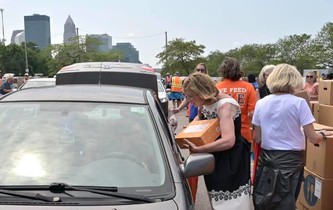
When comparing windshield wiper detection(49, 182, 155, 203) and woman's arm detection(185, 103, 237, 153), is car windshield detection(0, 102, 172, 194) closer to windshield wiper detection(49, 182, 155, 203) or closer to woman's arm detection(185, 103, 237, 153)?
windshield wiper detection(49, 182, 155, 203)

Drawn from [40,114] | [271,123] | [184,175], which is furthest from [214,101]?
[40,114]

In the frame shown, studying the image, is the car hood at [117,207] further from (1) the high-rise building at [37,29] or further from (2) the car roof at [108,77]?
(1) the high-rise building at [37,29]

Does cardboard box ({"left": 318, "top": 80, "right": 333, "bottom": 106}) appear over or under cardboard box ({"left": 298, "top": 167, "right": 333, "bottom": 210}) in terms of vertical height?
over

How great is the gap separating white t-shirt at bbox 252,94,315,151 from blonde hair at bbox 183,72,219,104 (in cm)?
52

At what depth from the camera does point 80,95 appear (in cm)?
317

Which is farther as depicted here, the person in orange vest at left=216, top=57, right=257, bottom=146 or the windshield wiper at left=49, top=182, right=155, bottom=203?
the person in orange vest at left=216, top=57, right=257, bottom=146

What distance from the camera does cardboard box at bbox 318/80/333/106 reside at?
4.51 meters

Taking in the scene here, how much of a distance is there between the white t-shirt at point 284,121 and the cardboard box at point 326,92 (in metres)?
1.27

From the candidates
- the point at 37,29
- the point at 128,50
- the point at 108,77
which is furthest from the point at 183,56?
the point at 37,29

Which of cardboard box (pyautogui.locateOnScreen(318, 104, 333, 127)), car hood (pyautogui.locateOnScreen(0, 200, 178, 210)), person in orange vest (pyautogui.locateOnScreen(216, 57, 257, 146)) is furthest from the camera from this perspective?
person in orange vest (pyautogui.locateOnScreen(216, 57, 257, 146))

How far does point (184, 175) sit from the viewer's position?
257 centimetres

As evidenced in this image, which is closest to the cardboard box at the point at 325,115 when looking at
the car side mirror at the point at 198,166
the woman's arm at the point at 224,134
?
the woman's arm at the point at 224,134

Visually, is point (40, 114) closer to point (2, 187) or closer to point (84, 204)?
point (2, 187)

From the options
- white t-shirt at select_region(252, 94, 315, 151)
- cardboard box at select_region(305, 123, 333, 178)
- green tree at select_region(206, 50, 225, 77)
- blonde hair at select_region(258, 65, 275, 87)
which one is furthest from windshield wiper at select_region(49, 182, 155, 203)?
green tree at select_region(206, 50, 225, 77)
